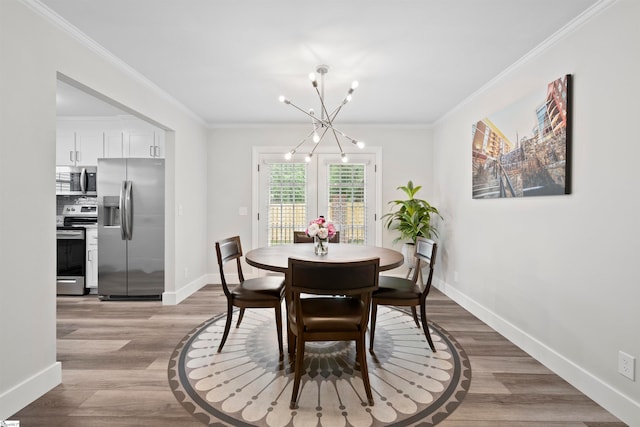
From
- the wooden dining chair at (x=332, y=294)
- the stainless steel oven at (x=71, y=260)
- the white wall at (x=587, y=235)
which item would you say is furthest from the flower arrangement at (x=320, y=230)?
the stainless steel oven at (x=71, y=260)

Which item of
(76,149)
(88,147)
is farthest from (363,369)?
(76,149)

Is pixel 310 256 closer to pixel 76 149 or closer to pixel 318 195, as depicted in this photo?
pixel 318 195

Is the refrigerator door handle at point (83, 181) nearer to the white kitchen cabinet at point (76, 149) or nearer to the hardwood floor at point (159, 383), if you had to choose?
the white kitchen cabinet at point (76, 149)

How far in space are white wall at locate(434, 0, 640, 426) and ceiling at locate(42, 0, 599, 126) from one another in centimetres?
29

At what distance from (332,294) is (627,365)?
175cm

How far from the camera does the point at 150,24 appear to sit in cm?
224

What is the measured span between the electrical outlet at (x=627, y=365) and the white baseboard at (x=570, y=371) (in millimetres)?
132

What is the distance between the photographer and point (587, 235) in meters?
2.10

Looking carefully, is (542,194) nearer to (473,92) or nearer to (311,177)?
(473,92)

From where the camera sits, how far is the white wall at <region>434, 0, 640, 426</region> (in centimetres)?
183

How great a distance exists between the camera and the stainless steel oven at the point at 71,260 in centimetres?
421

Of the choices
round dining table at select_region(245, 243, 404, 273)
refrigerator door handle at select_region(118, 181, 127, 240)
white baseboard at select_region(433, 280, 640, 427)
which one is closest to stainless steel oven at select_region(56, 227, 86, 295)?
refrigerator door handle at select_region(118, 181, 127, 240)

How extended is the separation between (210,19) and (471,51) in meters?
2.05

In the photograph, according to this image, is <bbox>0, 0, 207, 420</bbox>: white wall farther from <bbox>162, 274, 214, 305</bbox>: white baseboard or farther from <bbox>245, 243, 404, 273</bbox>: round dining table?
<bbox>162, 274, 214, 305</bbox>: white baseboard
